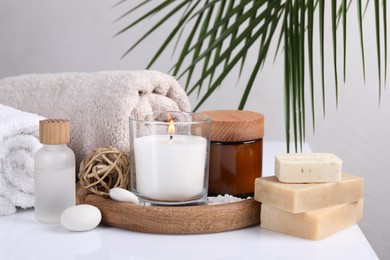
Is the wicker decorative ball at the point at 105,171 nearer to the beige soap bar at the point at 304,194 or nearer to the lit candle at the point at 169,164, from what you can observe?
the lit candle at the point at 169,164

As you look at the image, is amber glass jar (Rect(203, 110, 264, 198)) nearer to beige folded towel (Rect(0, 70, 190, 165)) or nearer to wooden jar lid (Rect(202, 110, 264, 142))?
wooden jar lid (Rect(202, 110, 264, 142))

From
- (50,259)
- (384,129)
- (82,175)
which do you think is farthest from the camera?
(384,129)

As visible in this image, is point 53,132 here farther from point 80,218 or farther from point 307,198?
point 307,198

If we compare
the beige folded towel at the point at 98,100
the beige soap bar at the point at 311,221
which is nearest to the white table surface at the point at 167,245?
the beige soap bar at the point at 311,221

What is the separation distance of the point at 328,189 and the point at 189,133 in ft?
0.48

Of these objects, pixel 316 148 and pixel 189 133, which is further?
pixel 316 148

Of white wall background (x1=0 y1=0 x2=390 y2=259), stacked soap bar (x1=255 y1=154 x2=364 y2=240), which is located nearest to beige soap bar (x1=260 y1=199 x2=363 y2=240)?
stacked soap bar (x1=255 y1=154 x2=364 y2=240)

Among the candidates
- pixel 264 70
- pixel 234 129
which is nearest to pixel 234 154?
pixel 234 129

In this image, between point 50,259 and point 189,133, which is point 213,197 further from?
point 50,259

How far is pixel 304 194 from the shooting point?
2.10 ft

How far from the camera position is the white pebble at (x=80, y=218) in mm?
673

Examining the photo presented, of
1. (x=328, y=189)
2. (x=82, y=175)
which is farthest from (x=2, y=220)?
(x=328, y=189)

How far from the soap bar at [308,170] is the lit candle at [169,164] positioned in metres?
0.09

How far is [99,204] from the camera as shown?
0.71 m
